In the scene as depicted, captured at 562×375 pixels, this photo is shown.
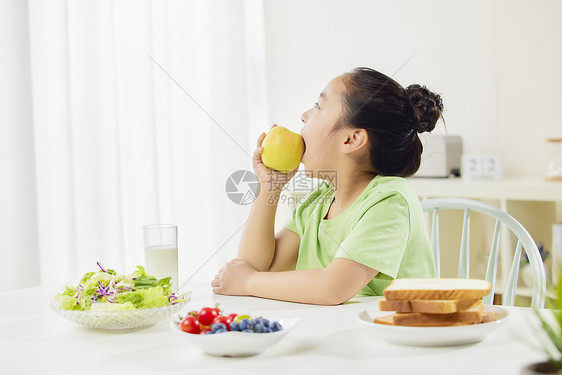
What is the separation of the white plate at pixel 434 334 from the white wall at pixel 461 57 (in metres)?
2.14

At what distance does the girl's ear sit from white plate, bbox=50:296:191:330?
0.60 metres

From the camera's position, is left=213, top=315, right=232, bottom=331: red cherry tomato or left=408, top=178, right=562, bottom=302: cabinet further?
left=408, top=178, right=562, bottom=302: cabinet

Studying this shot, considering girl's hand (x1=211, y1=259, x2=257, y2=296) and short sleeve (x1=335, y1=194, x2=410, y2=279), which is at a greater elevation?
short sleeve (x1=335, y1=194, x2=410, y2=279)

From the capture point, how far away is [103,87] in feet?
7.99

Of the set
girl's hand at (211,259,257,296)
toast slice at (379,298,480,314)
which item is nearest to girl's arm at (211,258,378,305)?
girl's hand at (211,259,257,296)

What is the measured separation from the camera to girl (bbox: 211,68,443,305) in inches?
46.0

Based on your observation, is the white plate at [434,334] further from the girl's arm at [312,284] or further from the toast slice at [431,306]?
the girl's arm at [312,284]

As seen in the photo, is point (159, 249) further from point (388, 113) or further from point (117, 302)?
point (388, 113)

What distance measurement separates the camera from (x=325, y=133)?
140cm

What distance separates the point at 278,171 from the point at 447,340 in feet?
2.31

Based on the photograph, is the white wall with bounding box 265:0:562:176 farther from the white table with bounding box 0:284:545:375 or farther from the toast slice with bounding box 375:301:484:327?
the toast slice with bounding box 375:301:484:327

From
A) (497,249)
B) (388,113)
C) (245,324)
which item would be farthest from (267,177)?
(245,324)

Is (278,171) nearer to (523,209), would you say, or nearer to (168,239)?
(168,239)

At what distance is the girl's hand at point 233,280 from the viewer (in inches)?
48.0
